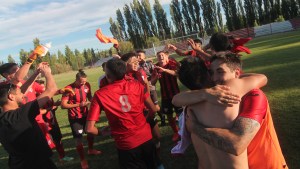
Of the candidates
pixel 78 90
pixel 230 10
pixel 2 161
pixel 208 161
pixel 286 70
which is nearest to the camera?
pixel 208 161

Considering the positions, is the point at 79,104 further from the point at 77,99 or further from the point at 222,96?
the point at 222,96

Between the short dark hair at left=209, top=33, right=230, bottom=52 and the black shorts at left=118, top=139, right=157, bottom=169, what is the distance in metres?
1.59

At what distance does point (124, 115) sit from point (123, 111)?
5 cm

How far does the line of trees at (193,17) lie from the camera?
5277 cm

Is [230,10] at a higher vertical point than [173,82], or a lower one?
higher

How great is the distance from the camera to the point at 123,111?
354 centimetres

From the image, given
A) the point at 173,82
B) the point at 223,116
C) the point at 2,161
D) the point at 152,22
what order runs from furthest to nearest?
the point at 152,22
the point at 2,161
the point at 173,82
the point at 223,116

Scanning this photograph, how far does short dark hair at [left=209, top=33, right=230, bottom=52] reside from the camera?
12.6 feet

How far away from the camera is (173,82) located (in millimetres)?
6523

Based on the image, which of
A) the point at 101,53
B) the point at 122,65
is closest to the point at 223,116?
the point at 122,65

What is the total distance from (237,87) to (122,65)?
6.40 ft

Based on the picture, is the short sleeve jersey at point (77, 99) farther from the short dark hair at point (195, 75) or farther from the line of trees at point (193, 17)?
the line of trees at point (193, 17)

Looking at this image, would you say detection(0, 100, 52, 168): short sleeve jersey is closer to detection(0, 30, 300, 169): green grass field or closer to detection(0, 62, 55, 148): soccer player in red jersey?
detection(0, 62, 55, 148): soccer player in red jersey

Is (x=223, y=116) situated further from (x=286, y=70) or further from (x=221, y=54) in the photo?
(x=286, y=70)
